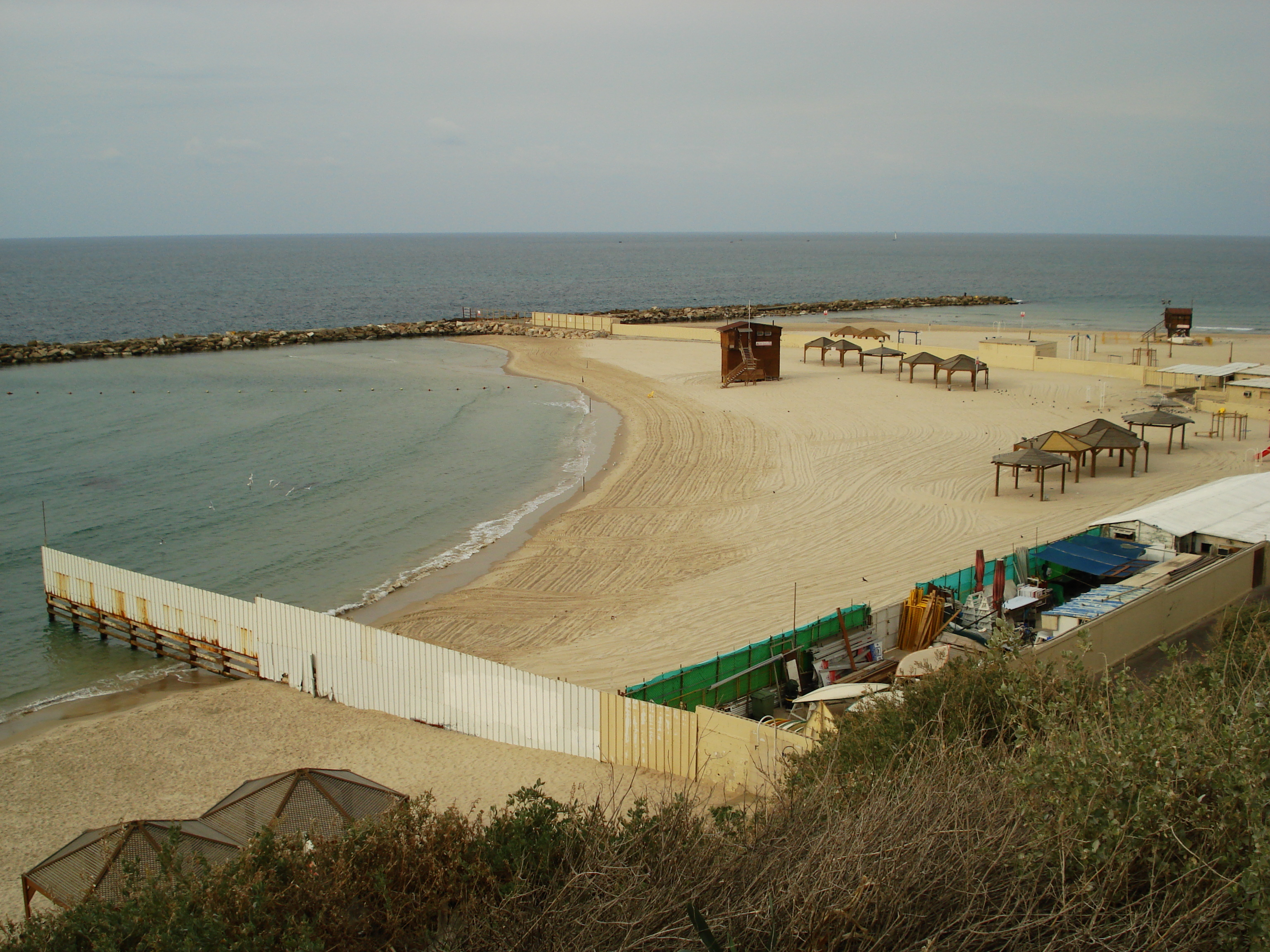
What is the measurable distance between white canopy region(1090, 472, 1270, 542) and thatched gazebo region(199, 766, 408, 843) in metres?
13.3

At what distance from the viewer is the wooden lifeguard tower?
40.6m

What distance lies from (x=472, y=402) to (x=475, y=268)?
148 m

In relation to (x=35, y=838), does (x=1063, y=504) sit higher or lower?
higher

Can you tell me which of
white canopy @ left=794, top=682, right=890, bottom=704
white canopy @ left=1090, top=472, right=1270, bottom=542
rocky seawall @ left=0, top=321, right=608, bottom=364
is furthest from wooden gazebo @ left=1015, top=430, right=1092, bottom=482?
rocky seawall @ left=0, top=321, right=608, bottom=364

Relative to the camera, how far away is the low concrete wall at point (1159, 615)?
1133 cm

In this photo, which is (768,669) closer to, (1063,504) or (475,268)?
(1063,504)

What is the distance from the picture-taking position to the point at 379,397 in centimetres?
4403

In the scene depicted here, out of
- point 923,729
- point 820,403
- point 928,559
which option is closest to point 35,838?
point 923,729

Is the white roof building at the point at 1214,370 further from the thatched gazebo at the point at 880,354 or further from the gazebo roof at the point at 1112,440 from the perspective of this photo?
the gazebo roof at the point at 1112,440

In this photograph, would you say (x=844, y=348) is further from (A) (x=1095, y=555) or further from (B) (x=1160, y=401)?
(A) (x=1095, y=555)

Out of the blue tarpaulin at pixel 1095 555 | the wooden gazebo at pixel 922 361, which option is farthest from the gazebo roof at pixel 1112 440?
the wooden gazebo at pixel 922 361

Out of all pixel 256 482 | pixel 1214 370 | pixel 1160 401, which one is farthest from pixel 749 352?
pixel 256 482

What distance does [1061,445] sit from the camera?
23688 mm

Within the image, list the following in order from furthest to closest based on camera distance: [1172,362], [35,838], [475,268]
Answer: [475,268], [1172,362], [35,838]
